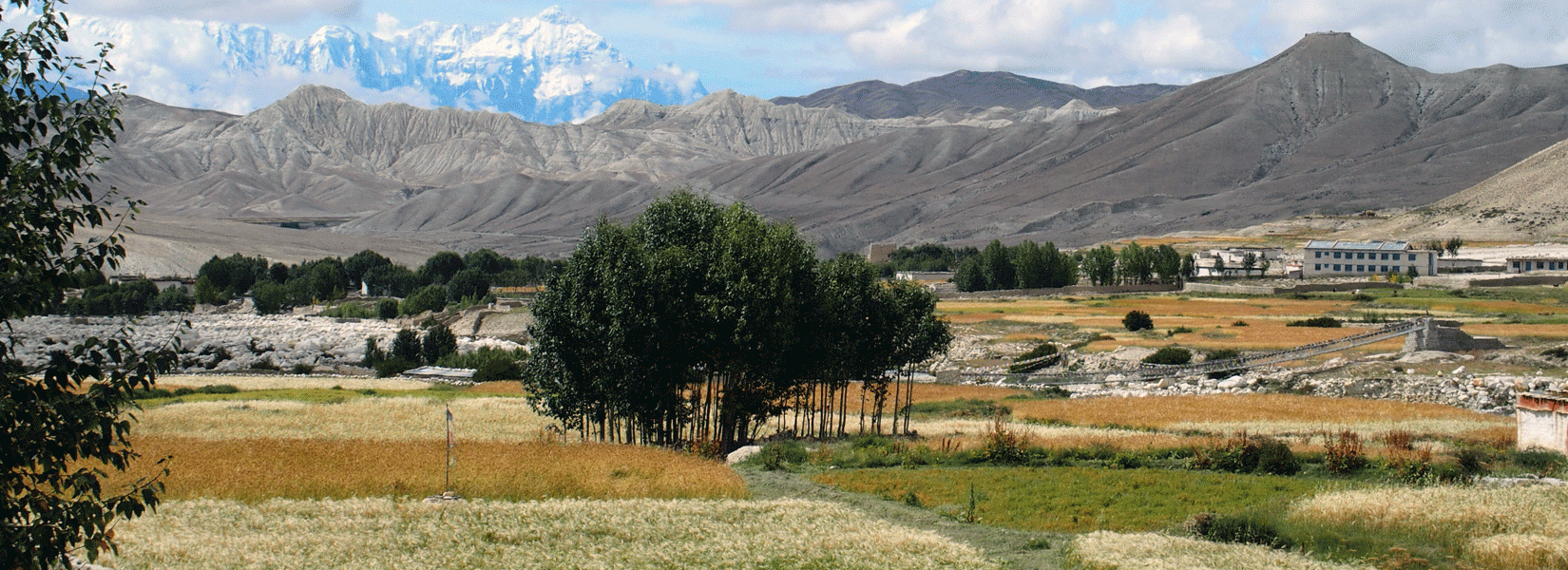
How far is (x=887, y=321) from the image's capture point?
142 feet

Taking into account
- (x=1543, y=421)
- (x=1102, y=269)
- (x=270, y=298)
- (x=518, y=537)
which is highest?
(x=1102, y=269)

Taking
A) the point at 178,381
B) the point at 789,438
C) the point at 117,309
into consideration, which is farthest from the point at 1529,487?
the point at 117,309

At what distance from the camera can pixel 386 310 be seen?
133750 mm

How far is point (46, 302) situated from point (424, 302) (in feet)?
415

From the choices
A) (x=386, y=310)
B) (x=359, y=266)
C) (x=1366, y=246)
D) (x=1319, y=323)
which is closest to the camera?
(x=1319, y=323)

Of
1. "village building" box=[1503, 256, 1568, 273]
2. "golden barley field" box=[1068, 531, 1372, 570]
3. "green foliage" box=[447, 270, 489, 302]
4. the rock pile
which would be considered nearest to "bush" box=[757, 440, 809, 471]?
"golden barley field" box=[1068, 531, 1372, 570]

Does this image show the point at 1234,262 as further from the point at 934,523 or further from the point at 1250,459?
the point at 934,523

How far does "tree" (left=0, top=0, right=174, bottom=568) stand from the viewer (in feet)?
36.3

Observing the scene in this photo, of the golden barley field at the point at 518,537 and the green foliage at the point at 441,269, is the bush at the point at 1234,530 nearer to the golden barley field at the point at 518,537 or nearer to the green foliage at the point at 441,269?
the golden barley field at the point at 518,537

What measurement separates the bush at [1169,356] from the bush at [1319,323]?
16282 mm

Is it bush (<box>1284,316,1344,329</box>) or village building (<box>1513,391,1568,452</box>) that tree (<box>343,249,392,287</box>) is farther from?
village building (<box>1513,391,1568,452</box>)

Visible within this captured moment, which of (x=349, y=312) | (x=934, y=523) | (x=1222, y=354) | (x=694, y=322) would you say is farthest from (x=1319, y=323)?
(x=349, y=312)

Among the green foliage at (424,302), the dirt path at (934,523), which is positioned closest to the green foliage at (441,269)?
the green foliage at (424,302)

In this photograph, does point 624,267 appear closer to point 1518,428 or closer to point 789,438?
point 789,438
